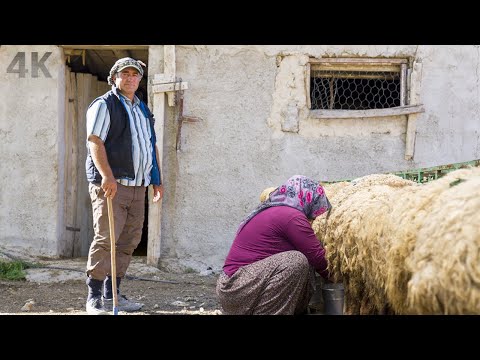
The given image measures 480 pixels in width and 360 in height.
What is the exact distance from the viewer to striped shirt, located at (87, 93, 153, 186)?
14.3 feet

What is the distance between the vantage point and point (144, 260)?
6902 mm

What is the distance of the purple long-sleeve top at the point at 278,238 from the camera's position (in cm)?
356

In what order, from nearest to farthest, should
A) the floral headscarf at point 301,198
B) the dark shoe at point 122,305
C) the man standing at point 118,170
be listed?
the floral headscarf at point 301,198 → the man standing at point 118,170 → the dark shoe at point 122,305

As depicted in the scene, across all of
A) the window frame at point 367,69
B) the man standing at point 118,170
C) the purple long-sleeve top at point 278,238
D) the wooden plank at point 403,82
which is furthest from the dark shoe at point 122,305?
the wooden plank at point 403,82

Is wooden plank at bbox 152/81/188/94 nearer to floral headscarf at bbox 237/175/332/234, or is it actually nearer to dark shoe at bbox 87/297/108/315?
dark shoe at bbox 87/297/108/315

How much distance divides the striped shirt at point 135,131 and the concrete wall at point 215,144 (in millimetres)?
2156

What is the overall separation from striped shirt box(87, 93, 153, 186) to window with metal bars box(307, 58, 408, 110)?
274cm

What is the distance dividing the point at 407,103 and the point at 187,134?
263cm

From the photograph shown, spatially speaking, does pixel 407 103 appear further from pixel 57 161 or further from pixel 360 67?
pixel 57 161

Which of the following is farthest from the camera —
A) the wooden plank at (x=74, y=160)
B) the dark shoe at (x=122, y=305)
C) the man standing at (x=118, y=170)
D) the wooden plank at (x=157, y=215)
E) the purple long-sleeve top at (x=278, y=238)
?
the wooden plank at (x=74, y=160)

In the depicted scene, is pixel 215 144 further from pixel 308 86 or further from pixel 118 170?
pixel 118 170

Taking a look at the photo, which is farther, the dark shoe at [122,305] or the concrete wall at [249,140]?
the concrete wall at [249,140]

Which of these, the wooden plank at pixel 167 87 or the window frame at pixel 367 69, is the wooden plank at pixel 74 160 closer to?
the wooden plank at pixel 167 87

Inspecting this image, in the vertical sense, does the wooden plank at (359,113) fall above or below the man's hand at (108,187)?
above
